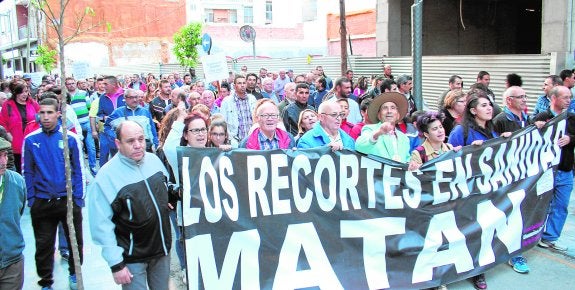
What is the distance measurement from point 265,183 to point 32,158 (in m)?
2.25

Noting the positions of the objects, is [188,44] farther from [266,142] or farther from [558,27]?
[266,142]

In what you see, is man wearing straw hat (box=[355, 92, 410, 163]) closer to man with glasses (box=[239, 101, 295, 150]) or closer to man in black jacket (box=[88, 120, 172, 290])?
man with glasses (box=[239, 101, 295, 150])

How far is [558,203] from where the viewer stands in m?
6.12

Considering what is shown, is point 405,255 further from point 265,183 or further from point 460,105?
point 460,105

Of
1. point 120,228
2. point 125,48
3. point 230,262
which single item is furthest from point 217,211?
point 125,48

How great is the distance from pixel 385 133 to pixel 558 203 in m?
2.34

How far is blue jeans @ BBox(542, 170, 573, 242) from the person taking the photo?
611cm

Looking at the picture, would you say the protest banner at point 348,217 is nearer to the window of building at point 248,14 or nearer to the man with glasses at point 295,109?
the man with glasses at point 295,109

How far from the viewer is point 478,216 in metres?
5.36

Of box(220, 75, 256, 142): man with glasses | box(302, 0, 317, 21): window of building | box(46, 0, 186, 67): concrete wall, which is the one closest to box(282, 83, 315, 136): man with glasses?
box(220, 75, 256, 142): man with glasses

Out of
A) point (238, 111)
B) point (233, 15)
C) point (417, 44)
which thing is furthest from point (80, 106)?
point (233, 15)

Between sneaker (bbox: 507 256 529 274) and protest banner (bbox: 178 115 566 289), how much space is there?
136 millimetres

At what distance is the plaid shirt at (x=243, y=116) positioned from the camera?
8680 millimetres

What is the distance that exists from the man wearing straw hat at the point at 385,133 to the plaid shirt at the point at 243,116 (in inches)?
132
